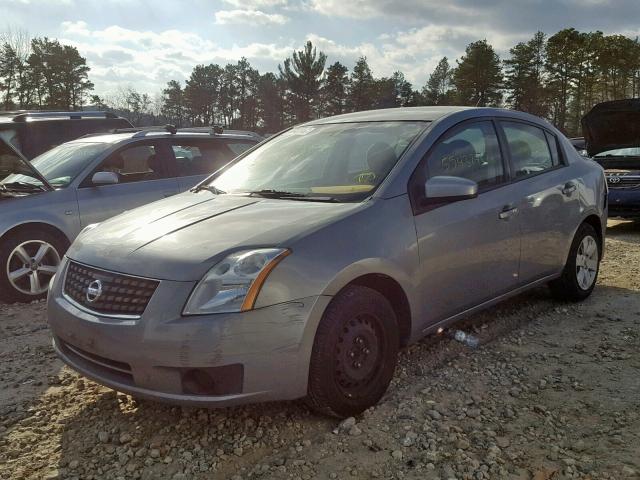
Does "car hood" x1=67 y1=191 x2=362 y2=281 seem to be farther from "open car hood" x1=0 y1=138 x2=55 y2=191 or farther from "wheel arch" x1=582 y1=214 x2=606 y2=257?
"wheel arch" x1=582 y1=214 x2=606 y2=257

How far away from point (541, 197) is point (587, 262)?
114cm

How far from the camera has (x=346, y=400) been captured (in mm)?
2779

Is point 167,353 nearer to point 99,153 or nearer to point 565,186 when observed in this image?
point 565,186

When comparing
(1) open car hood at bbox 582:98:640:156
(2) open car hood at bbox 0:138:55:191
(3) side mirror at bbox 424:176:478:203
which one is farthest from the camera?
(1) open car hood at bbox 582:98:640:156

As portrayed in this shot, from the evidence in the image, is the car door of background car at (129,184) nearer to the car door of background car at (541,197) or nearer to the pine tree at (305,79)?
the car door of background car at (541,197)

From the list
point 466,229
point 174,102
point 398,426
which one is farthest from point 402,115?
point 174,102

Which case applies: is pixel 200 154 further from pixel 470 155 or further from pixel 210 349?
pixel 210 349

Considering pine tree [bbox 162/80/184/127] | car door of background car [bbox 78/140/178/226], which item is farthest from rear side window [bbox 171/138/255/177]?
pine tree [bbox 162/80/184/127]

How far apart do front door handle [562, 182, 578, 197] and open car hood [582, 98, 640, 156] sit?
5870 mm

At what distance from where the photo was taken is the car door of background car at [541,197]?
159 inches

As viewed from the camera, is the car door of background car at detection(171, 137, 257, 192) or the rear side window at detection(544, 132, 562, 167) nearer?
the rear side window at detection(544, 132, 562, 167)

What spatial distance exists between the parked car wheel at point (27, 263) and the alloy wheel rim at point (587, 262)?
15.9 feet

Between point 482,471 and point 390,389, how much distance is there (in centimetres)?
87

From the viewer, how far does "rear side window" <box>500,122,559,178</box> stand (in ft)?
13.4
